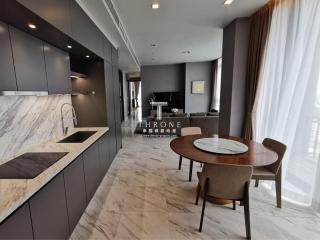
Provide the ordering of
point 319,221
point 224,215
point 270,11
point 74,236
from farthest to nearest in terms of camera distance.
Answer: point 270,11, point 224,215, point 319,221, point 74,236

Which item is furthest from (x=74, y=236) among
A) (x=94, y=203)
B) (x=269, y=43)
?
(x=269, y=43)

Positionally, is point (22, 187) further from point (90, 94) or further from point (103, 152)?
point (90, 94)

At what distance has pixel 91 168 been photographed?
2.19m

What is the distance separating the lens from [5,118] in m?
1.58

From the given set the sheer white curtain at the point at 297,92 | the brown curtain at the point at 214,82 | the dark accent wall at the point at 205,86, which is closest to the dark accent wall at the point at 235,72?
the sheer white curtain at the point at 297,92

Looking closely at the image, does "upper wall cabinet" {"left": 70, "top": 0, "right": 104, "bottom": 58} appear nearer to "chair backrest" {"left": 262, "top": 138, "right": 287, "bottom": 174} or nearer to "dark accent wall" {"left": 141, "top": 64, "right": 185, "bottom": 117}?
"chair backrest" {"left": 262, "top": 138, "right": 287, "bottom": 174}

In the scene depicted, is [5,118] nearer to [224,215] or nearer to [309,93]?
[224,215]

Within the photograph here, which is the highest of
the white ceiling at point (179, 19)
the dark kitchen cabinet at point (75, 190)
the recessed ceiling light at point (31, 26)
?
the white ceiling at point (179, 19)

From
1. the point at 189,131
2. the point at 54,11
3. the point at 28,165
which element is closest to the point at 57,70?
the point at 54,11

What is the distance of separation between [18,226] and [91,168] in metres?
1.20

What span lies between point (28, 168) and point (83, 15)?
6.39ft

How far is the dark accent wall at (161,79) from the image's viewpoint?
27.2 ft

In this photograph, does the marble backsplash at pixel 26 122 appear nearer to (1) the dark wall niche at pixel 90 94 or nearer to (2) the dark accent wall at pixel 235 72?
(1) the dark wall niche at pixel 90 94

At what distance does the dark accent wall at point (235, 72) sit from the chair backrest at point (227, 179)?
73.3 inches
